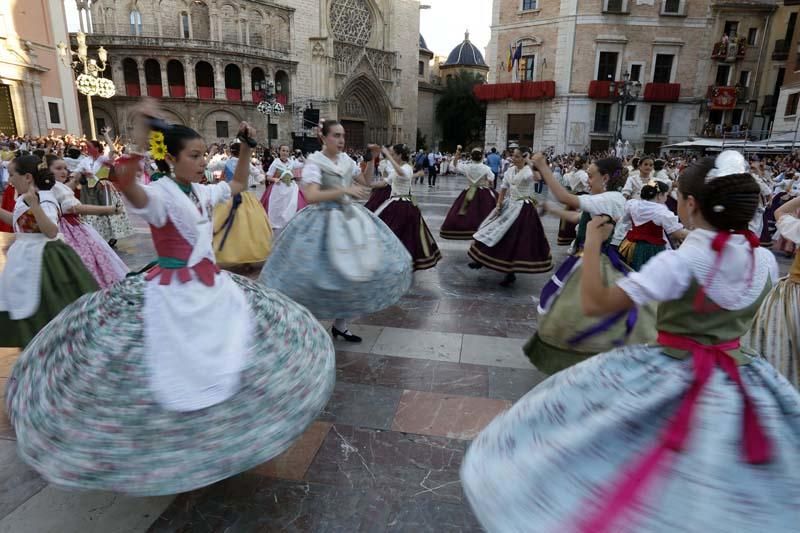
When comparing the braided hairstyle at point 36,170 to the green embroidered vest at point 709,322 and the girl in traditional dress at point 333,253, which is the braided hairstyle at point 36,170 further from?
the green embroidered vest at point 709,322

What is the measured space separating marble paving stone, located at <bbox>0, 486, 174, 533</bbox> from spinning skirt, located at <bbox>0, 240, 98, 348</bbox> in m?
1.43

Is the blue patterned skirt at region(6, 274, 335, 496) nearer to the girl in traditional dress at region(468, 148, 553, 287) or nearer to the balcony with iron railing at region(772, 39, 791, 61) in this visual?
the girl in traditional dress at region(468, 148, 553, 287)

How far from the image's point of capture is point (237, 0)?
33.2 meters

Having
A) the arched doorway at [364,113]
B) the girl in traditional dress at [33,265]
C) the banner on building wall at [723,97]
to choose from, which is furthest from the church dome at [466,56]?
the girl in traditional dress at [33,265]

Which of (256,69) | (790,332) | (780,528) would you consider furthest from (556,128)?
(780,528)

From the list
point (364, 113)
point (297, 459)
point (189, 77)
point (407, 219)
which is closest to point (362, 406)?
point (297, 459)

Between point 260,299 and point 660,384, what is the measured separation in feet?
6.29

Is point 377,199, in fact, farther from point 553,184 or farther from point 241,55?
point 241,55

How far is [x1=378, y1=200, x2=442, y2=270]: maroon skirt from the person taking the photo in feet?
21.3

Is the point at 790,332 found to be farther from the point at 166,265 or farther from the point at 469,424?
the point at 166,265

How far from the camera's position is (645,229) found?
4.81m

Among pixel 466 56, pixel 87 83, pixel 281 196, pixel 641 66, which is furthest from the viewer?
pixel 466 56

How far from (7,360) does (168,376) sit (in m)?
3.00

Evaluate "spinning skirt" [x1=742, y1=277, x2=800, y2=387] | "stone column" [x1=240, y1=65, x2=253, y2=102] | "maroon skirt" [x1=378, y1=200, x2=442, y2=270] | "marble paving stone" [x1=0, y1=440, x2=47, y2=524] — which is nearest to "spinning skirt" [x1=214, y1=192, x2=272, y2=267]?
"maroon skirt" [x1=378, y1=200, x2=442, y2=270]
